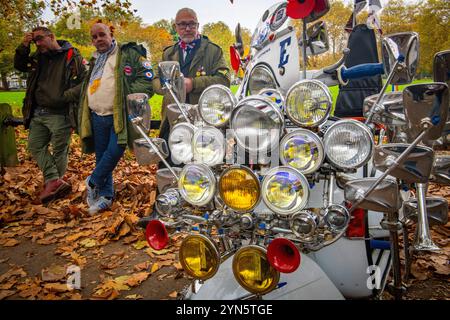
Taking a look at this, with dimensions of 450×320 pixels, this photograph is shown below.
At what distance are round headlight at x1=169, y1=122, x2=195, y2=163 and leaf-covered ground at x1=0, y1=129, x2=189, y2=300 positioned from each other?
4.00ft

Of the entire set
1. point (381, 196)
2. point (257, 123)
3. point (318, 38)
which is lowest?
point (381, 196)

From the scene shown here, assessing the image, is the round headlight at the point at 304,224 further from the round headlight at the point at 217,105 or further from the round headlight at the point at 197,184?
the round headlight at the point at 217,105

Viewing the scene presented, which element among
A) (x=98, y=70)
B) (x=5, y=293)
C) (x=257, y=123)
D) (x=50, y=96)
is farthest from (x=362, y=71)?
(x=50, y=96)

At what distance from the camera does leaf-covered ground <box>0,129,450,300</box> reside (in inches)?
99.0

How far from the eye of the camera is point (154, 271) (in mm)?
2795

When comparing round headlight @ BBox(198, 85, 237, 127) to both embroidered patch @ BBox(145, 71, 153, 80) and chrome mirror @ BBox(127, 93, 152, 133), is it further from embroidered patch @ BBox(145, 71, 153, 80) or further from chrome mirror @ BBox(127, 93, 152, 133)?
embroidered patch @ BBox(145, 71, 153, 80)

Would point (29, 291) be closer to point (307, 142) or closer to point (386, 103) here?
point (307, 142)

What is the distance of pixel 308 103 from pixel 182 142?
65 centimetres

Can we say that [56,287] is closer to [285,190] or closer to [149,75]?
[149,75]

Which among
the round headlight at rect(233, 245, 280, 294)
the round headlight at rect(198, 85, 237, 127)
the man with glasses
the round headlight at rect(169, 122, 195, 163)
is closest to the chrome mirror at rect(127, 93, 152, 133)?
the round headlight at rect(169, 122, 195, 163)

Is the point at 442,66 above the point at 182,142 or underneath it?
above

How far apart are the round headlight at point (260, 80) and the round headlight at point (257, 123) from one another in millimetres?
539

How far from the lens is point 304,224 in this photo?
4.23ft
